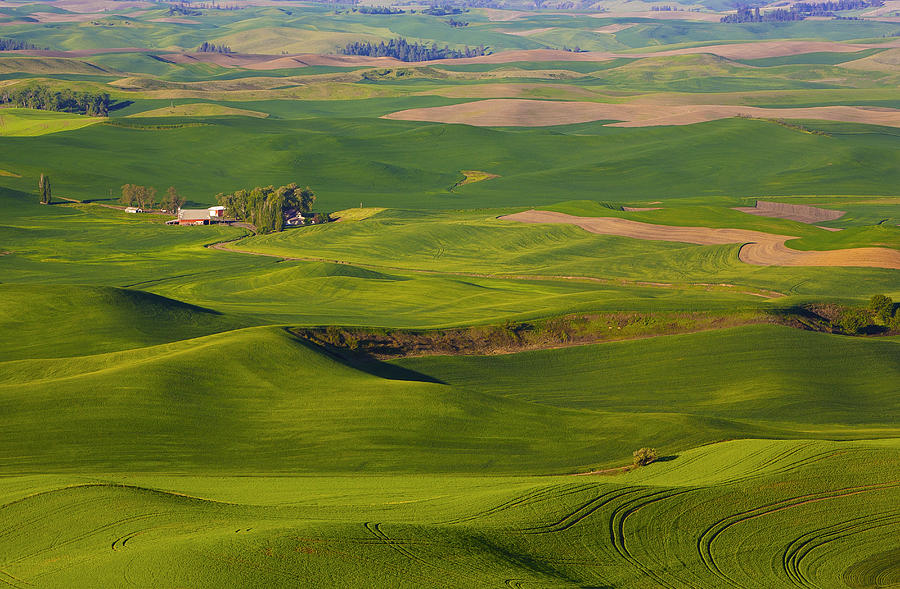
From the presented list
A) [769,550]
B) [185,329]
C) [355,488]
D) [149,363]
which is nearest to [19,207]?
[185,329]

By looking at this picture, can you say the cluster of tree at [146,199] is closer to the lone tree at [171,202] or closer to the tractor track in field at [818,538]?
the lone tree at [171,202]

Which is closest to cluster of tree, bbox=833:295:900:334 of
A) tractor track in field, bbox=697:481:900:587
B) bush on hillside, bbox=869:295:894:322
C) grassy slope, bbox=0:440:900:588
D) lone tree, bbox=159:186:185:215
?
bush on hillside, bbox=869:295:894:322

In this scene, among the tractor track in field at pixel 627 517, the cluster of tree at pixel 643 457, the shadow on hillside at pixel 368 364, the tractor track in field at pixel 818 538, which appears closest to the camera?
the tractor track in field at pixel 627 517

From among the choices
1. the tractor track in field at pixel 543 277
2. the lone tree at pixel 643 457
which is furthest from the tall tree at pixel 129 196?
the lone tree at pixel 643 457

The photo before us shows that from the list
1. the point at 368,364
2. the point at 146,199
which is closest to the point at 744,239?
the point at 368,364

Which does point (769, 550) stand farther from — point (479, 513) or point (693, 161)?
point (693, 161)

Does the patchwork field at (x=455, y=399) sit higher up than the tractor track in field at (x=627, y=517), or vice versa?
the tractor track in field at (x=627, y=517)

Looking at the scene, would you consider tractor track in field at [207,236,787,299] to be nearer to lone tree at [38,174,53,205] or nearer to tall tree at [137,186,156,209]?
tall tree at [137,186,156,209]
